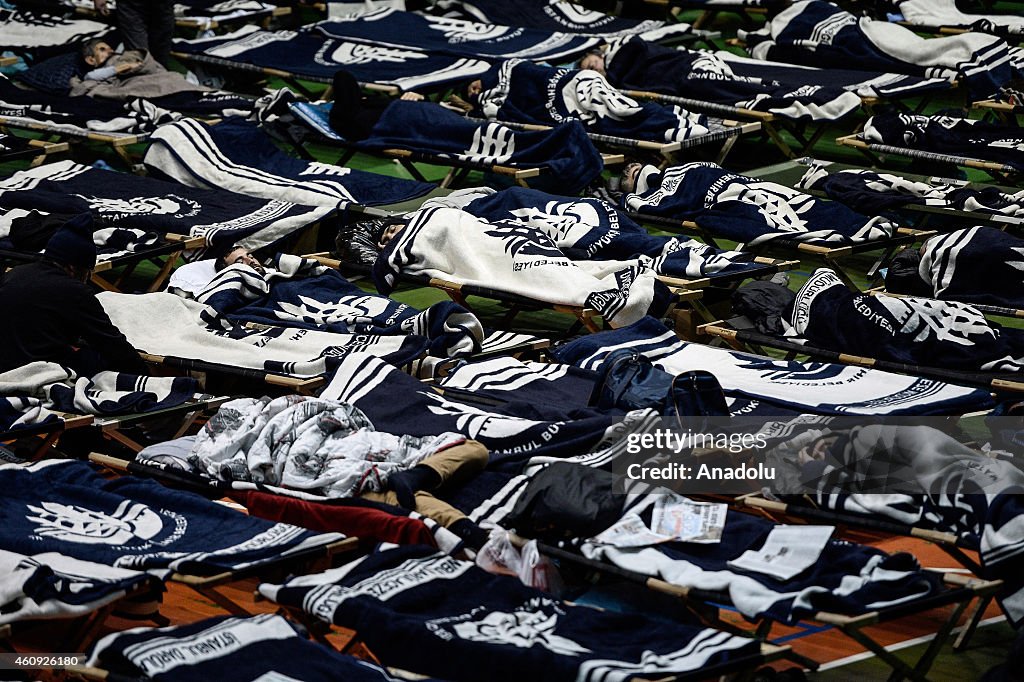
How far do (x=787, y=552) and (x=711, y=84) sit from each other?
5703 millimetres

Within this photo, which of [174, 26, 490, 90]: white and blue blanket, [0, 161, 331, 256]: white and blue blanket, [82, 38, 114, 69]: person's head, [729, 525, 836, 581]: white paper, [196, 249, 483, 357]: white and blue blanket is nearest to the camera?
[729, 525, 836, 581]: white paper

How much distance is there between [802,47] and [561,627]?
7.10 meters

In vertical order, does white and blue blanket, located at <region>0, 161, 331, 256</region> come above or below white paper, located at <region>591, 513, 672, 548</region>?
below

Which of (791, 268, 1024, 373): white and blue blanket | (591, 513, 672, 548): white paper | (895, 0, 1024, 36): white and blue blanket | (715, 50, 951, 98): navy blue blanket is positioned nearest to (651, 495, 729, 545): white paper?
(591, 513, 672, 548): white paper

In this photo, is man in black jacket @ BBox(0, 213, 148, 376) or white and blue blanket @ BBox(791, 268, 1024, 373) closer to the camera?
man in black jacket @ BBox(0, 213, 148, 376)

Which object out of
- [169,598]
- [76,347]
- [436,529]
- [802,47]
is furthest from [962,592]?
[802,47]

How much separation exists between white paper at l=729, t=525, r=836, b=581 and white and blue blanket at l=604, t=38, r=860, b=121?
5.09 m

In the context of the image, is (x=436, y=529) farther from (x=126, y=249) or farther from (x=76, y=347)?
(x=126, y=249)

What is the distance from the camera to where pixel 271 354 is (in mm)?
6117

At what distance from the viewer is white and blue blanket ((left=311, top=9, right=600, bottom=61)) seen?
10.7m

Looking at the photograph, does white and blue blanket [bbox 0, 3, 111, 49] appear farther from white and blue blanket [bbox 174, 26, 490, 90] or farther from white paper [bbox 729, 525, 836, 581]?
white paper [bbox 729, 525, 836, 581]

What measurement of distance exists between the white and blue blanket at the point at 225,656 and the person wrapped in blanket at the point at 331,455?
2.52ft

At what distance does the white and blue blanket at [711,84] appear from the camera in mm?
9141

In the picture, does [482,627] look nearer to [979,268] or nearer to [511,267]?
[511,267]
